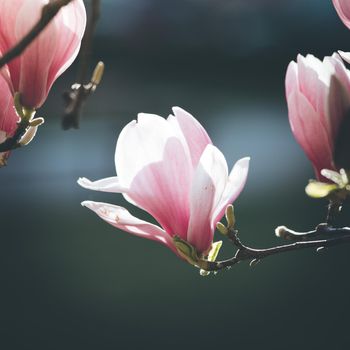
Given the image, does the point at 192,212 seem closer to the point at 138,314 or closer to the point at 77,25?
the point at 77,25

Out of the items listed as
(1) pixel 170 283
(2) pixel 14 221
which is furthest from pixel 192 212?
(2) pixel 14 221

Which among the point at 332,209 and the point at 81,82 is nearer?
the point at 81,82

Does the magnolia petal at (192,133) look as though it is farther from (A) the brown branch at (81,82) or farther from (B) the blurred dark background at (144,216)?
(B) the blurred dark background at (144,216)

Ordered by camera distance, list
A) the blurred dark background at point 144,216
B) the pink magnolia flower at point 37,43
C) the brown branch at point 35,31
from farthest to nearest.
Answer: the blurred dark background at point 144,216 < the pink magnolia flower at point 37,43 < the brown branch at point 35,31

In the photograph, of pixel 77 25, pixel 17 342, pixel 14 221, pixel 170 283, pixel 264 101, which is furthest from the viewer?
pixel 264 101

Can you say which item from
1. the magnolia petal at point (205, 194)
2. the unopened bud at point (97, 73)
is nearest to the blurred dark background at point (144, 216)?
the magnolia petal at point (205, 194)

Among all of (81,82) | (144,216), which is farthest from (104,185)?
(144,216)

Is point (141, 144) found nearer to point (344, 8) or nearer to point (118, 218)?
point (118, 218)
